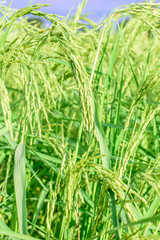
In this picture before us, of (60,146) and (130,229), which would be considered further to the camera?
(60,146)

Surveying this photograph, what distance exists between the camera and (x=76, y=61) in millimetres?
774

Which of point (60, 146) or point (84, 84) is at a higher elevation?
point (84, 84)

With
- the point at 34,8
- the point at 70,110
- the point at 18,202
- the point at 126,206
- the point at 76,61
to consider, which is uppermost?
the point at 34,8

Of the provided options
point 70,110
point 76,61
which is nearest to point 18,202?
point 76,61

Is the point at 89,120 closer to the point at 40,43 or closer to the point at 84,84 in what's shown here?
the point at 84,84

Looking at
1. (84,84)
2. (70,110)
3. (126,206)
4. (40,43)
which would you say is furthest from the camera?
(70,110)

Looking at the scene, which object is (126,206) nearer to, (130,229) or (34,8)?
(130,229)

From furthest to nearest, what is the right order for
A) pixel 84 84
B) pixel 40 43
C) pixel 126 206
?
pixel 40 43
pixel 84 84
pixel 126 206

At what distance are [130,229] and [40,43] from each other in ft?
1.93

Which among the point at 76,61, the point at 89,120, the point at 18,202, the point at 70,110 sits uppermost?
the point at 76,61

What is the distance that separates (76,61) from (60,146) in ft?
0.79

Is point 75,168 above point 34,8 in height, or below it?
below

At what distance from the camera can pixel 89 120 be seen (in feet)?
2.44

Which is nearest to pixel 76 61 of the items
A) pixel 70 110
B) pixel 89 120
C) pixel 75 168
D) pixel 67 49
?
pixel 67 49
